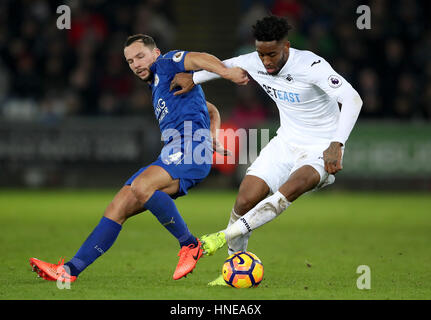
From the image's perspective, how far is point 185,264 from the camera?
19.3 ft

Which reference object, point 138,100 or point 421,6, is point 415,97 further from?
point 138,100

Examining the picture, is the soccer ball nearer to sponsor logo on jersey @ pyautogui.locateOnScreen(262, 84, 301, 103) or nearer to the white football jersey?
the white football jersey

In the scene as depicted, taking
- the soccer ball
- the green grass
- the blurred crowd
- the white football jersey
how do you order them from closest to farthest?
1. the green grass
2. the soccer ball
3. the white football jersey
4. the blurred crowd

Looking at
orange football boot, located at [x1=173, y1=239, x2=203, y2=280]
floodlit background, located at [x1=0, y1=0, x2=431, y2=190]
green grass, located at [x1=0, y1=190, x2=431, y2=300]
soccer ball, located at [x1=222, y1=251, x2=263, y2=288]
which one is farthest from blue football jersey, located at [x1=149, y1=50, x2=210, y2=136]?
floodlit background, located at [x1=0, y1=0, x2=431, y2=190]

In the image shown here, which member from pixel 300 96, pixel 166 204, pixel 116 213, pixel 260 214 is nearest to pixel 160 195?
pixel 166 204

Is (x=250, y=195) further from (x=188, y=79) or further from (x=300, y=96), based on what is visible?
(x=188, y=79)

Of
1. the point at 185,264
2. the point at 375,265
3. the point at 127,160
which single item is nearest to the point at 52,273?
the point at 185,264

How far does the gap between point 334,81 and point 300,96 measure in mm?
413

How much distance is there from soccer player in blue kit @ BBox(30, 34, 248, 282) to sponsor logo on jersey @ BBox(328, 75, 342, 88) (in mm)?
672

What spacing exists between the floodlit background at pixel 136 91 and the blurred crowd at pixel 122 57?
0.02 metres

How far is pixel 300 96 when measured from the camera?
21.1ft

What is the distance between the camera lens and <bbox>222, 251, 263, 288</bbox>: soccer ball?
580cm

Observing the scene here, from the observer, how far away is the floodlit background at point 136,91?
1499 centimetres
